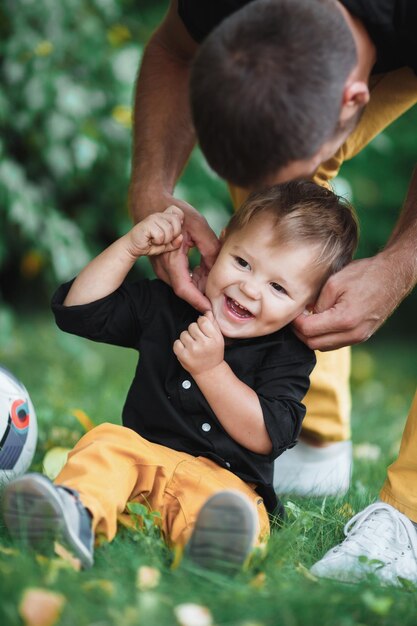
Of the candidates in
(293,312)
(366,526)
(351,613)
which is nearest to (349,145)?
(293,312)

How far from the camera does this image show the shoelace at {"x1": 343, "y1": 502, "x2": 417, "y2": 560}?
1956mm

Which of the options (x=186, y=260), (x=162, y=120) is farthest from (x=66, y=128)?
(x=186, y=260)

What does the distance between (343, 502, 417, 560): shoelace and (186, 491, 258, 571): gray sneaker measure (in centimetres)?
38

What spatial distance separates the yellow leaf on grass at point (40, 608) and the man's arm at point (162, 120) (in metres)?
1.20

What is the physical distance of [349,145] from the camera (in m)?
2.61

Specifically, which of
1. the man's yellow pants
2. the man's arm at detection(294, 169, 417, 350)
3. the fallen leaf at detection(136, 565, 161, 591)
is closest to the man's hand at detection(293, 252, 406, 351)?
the man's arm at detection(294, 169, 417, 350)

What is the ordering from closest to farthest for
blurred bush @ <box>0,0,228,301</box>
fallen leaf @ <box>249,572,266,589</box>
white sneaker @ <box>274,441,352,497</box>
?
fallen leaf @ <box>249,572,266,589</box>, white sneaker @ <box>274,441,352,497</box>, blurred bush @ <box>0,0,228,301</box>

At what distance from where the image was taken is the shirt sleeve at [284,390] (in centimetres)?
199

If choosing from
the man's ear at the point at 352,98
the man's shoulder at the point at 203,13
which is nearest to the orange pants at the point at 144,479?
the man's ear at the point at 352,98

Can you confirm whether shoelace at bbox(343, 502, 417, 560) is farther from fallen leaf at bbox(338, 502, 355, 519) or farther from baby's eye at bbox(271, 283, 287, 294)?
baby's eye at bbox(271, 283, 287, 294)

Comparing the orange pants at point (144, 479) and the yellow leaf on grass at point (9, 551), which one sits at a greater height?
the yellow leaf on grass at point (9, 551)

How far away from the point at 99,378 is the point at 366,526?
2555 millimetres

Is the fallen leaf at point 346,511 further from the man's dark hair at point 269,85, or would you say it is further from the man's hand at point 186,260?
the man's dark hair at point 269,85

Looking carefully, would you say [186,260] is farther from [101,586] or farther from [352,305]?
[101,586]
